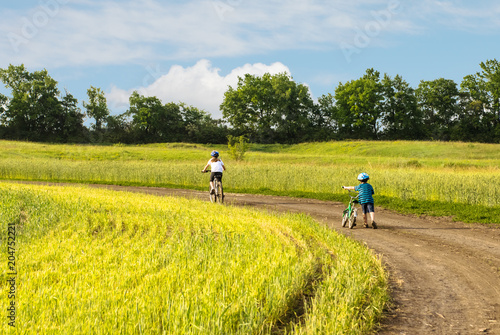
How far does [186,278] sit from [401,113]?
84793 millimetres

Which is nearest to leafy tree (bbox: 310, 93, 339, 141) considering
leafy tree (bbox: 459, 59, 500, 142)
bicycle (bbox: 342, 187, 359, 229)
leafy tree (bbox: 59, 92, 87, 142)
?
leafy tree (bbox: 459, 59, 500, 142)

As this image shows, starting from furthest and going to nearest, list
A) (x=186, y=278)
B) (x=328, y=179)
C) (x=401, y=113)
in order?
(x=401, y=113) < (x=328, y=179) < (x=186, y=278)

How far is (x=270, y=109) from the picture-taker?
3711 inches

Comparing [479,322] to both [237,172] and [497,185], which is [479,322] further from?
[237,172]

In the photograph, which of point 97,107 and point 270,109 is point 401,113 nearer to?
point 270,109

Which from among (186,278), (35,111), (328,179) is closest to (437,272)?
(186,278)

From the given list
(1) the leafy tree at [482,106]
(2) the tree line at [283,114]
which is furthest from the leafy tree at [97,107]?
(1) the leafy tree at [482,106]

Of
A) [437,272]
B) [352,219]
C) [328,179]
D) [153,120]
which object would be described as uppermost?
[153,120]

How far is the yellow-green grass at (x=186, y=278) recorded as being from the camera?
5238 millimetres

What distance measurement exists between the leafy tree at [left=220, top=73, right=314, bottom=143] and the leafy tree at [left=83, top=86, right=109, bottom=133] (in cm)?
2810

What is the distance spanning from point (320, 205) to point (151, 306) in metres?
13.6

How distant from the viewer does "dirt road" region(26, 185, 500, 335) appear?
18.8ft

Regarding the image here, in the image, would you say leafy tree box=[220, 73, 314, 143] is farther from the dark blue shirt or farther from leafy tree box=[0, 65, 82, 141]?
the dark blue shirt

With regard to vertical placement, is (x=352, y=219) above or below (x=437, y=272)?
above
